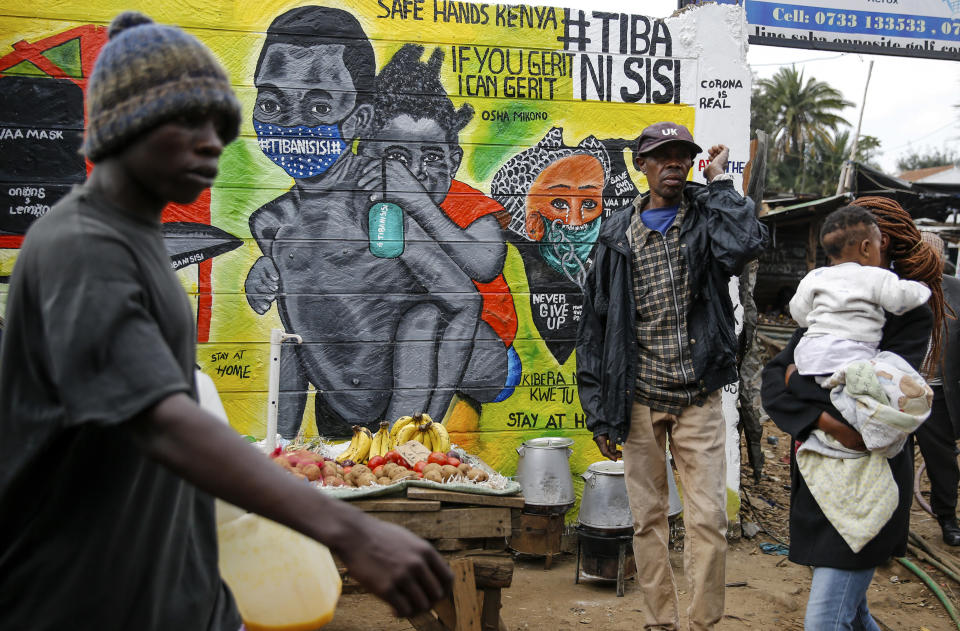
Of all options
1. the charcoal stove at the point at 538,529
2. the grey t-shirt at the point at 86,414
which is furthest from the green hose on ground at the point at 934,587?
the grey t-shirt at the point at 86,414

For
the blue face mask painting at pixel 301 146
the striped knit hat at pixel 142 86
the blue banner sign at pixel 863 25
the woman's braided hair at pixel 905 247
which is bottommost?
the woman's braided hair at pixel 905 247

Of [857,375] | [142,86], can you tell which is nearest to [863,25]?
[857,375]

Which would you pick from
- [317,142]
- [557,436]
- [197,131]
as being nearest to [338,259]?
[317,142]

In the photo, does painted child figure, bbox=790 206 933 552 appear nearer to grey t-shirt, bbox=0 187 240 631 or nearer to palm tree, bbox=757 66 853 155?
grey t-shirt, bbox=0 187 240 631

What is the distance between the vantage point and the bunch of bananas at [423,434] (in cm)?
468

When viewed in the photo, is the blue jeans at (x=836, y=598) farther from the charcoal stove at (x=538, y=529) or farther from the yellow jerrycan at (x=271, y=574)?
the charcoal stove at (x=538, y=529)

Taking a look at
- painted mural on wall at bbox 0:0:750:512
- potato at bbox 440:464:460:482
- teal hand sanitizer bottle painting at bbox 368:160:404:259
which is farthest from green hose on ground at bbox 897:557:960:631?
teal hand sanitizer bottle painting at bbox 368:160:404:259

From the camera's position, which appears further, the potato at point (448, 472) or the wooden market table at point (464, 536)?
the potato at point (448, 472)

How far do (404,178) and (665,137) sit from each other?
218 centimetres

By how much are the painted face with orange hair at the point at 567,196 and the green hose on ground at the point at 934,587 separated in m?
2.95

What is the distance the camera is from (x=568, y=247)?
5734 mm

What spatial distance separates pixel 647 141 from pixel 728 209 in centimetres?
53

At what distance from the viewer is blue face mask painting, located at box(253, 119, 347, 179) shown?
5.29 metres

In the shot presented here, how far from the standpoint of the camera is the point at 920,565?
18.0 ft
